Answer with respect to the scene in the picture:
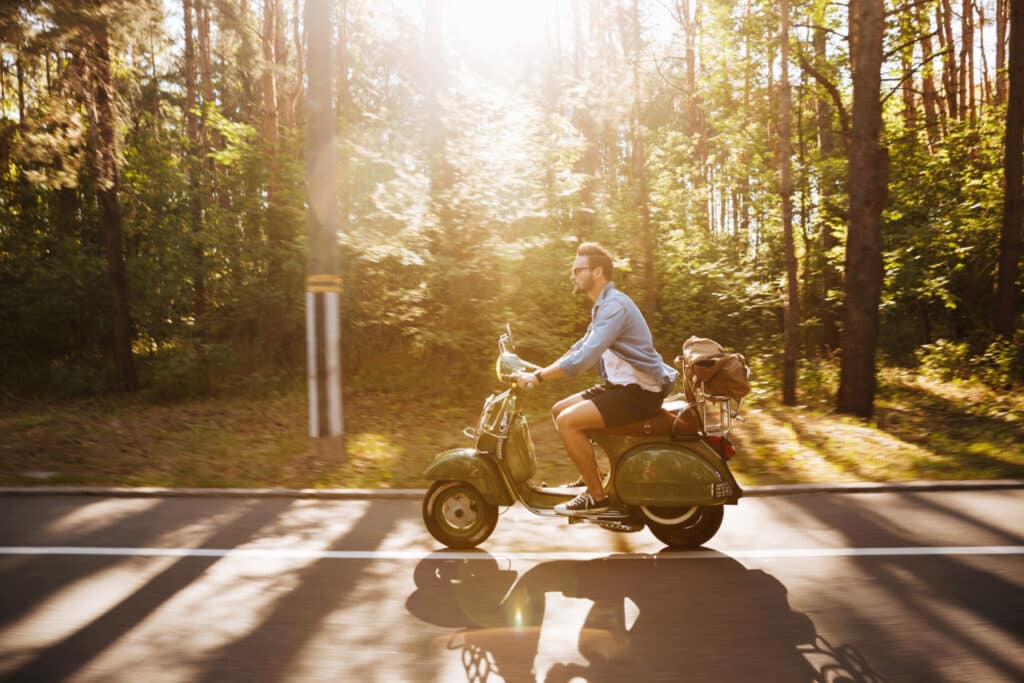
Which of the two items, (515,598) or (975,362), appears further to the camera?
(975,362)

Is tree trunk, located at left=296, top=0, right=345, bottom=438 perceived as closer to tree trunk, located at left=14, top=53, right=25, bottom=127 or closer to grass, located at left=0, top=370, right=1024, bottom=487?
grass, located at left=0, top=370, right=1024, bottom=487

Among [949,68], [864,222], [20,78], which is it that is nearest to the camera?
[864,222]

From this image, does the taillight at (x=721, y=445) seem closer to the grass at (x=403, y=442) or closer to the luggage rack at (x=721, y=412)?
the luggage rack at (x=721, y=412)

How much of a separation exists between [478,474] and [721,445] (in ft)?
5.56

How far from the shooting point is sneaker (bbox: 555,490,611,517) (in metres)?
5.47

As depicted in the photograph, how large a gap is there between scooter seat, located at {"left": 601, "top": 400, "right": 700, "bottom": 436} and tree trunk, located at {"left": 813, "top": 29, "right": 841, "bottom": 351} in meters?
13.8

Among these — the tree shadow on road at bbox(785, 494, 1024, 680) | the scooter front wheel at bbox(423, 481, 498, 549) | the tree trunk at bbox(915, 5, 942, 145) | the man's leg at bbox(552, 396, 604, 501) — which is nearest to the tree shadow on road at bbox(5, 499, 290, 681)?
the scooter front wheel at bbox(423, 481, 498, 549)

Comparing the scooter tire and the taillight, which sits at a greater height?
the taillight

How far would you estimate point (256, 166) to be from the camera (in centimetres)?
1808

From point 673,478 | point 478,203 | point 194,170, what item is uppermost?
point 194,170

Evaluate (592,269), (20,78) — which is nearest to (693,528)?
(592,269)

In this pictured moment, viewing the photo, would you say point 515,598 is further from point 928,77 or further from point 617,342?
point 928,77

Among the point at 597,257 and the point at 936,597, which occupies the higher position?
the point at 597,257

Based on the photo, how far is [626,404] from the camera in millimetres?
5414
